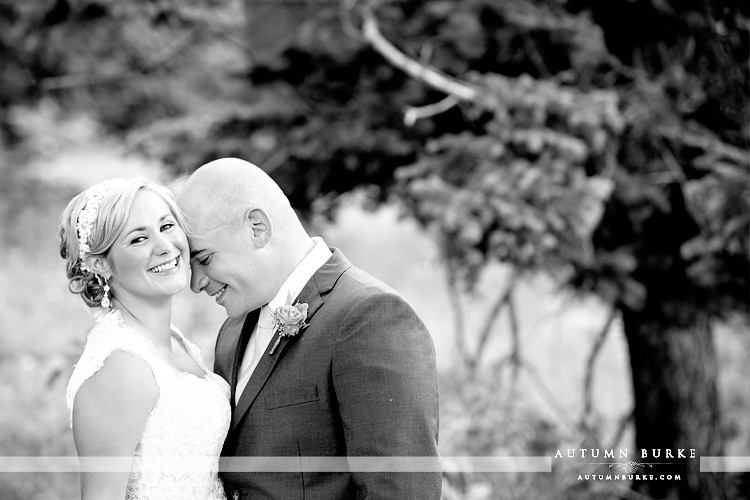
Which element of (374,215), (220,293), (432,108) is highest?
(220,293)

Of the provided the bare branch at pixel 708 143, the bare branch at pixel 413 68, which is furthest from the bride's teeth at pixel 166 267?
the bare branch at pixel 708 143

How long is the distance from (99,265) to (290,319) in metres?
0.68

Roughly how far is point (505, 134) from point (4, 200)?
24.2 ft

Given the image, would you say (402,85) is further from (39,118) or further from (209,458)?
(39,118)

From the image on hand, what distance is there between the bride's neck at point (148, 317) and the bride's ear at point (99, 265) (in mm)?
121

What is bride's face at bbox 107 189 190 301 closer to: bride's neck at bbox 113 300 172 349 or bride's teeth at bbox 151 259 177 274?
bride's teeth at bbox 151 259 177 274

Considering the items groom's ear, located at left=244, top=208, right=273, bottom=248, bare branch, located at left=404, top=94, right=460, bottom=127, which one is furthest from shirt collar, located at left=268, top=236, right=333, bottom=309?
bare branch, located at left=404, top=94, right=460, bottom=127

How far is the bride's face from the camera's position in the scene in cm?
247

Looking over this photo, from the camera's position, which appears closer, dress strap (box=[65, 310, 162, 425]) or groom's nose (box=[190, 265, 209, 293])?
dress strap (box=[65, 310, 162, 425])

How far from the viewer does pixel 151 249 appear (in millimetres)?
2477

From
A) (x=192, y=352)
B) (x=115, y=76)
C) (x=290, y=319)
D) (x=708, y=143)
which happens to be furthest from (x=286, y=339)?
(x=115, y=76)

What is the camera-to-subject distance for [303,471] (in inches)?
91.0

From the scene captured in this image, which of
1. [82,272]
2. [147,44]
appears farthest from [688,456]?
[147,44]

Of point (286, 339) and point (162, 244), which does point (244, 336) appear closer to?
point (286, 339)
